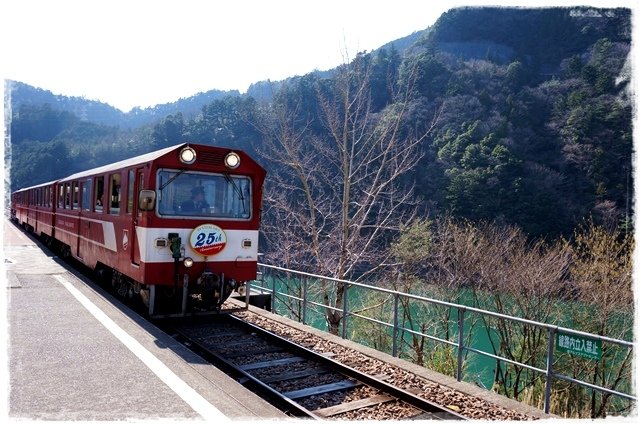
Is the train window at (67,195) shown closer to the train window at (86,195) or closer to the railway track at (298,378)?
the train window at (86,195)

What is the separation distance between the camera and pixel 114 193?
1026cm

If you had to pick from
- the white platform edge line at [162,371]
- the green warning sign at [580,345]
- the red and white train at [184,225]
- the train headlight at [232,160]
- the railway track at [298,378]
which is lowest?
the railway track at [298,378]

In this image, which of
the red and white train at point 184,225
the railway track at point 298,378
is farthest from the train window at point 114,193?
the railway track at point 298,378

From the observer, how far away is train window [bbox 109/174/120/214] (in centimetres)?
1000

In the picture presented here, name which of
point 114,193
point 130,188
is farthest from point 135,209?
point 114,193

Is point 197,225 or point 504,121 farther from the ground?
point 504,121

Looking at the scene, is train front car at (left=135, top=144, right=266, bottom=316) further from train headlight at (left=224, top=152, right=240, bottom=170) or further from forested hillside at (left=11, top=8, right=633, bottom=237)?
forested hillside at (left=11, top=8, right=633, bottom=237)

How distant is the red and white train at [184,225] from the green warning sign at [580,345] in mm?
5583

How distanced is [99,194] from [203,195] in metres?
3.62

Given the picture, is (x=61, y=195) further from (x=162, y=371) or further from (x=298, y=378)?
(x=298, y=378)

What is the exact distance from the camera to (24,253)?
17.5 meters

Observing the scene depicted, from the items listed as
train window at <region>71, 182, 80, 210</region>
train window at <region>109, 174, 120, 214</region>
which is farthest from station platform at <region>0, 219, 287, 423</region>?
train window at <region>71, 182, 80, 210</region>

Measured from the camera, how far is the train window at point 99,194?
36.4 ft

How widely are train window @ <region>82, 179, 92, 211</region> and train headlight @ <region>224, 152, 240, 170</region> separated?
4.66m
